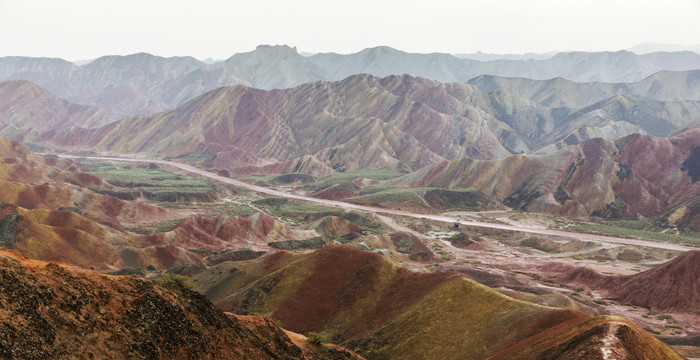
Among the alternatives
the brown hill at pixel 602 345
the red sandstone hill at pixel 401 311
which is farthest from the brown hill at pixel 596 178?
the brown hill at pixel 602 345

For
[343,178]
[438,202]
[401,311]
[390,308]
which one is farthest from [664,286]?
[343,178]

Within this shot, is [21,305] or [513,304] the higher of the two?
[21,305]

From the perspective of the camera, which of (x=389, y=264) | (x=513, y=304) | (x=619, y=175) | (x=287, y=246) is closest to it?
(x=513, y=304)

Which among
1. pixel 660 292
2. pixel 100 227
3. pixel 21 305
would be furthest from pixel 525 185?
pixel 21 305

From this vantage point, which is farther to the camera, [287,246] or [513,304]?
[287,246]

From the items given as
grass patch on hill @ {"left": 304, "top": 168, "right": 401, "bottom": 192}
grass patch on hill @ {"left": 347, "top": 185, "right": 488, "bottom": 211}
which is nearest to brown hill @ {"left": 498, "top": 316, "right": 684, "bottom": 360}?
grass patch on hill @ {"left": 347, "top": 185, "right": 488, "bottom": 211}

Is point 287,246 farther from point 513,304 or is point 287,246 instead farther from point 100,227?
point 513,304
